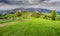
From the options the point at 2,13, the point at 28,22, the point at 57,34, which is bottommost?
the point at 57,34

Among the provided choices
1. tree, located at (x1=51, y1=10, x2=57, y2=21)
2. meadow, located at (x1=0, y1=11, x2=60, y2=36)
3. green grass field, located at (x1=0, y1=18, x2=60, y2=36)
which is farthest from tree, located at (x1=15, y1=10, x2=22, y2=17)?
tree, located at (x1=51, y1=10, x2=57, y2=21)

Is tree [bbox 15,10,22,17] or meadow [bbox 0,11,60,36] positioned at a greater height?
tree [bbox 15,10,22,17]

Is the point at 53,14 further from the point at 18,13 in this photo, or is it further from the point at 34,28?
the point at 18,13

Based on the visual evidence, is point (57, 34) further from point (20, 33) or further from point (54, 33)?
point (20, 33)

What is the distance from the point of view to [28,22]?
312 cm

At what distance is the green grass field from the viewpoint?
2.97 metres

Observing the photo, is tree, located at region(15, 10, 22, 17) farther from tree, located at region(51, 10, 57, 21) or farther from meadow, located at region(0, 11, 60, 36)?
tree, located at region(51, 10, 57, 21)

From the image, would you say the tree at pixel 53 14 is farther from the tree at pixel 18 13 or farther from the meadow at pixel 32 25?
the tree at pixel 18 13

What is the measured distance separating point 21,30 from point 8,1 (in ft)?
2.47

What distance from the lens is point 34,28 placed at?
9.97 ft

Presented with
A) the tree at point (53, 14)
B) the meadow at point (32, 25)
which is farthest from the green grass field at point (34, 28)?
the tree at point (53, 14)

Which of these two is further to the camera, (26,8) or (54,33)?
(26,8)

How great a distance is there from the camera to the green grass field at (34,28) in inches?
117

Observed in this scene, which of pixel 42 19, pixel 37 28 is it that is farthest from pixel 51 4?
pixel 37 28
